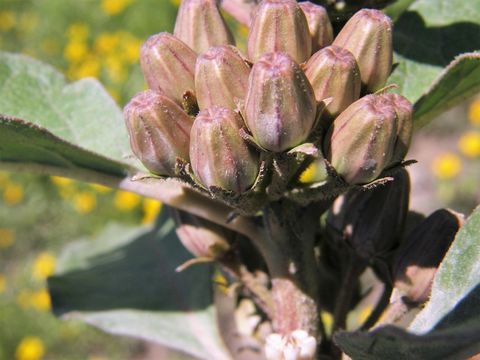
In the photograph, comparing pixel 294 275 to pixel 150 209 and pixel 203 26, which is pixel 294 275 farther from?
pixel 150 209

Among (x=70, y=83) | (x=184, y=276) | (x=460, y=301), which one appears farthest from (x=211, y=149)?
(x=184, y=276)

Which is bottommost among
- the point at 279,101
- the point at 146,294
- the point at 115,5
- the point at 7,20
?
the point at 7,20

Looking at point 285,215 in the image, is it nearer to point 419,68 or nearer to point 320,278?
point 320,278

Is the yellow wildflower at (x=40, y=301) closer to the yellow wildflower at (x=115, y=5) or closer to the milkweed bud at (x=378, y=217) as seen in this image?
the yellow wildflower at (x=115, y=5)

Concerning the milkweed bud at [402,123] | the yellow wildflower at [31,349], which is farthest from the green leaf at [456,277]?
the yellow wildflower at [31,349]

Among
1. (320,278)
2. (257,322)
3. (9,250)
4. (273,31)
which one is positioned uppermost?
(273,31)

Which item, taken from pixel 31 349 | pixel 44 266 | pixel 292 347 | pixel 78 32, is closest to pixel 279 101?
pixel 292 347
